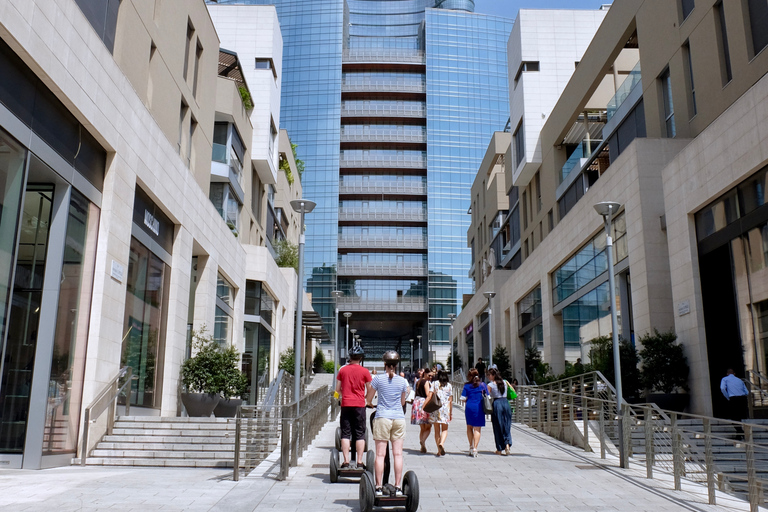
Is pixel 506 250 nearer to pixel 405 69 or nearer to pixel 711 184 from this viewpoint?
pixel 711 184

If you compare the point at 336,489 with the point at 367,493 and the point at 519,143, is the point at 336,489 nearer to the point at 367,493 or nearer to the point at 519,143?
the point at 367,493

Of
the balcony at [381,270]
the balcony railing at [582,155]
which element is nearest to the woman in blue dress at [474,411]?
the balcony railing at [582,155]

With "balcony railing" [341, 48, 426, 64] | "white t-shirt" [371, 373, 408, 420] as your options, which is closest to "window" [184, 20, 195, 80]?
"white t-shirt" [371, 373, 408, 420]

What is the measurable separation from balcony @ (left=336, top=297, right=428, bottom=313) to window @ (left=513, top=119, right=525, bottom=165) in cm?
4161

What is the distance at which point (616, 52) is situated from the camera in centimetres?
2609

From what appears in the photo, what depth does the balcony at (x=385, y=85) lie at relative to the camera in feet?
282

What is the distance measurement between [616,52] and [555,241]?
850 cm

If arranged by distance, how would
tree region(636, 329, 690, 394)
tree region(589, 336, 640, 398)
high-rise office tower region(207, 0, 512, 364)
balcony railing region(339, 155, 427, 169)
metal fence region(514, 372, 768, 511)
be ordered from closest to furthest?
metal fence region(514, 372, 768, 511), tree region(636, 329, 690, 394), tree region(589, 336, 640, 398), high-rise office tower region(207, 0, 512, 364), balcony railing region(339, 155, 427, 169)

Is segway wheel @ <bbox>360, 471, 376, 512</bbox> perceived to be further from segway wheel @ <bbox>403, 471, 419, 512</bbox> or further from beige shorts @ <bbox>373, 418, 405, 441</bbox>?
beige shorts @ <bbox>373, 418, 405, 441</bbox>

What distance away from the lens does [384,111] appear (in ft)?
280

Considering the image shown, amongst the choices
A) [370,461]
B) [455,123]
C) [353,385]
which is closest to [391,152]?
[455,123]

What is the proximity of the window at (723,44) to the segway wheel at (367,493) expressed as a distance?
15681 millimetres

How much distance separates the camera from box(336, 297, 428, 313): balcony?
8138 centimetres

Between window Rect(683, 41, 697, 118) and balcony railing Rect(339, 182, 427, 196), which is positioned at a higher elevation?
balcony railing Rect(339, 182, 427, 196)
